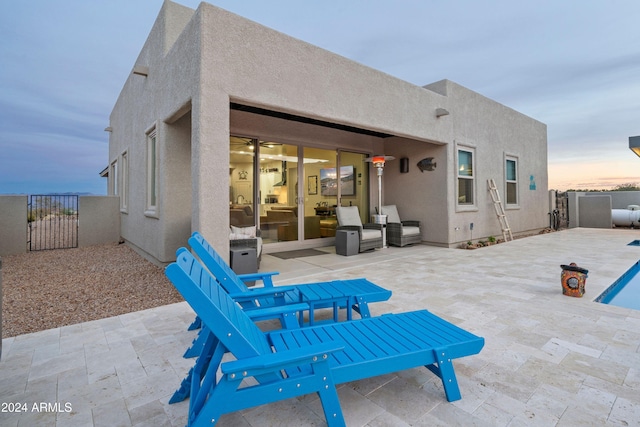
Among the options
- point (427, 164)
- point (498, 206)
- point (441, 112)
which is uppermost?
point (441, 112)

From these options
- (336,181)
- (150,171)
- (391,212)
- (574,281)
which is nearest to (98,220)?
(150,171)

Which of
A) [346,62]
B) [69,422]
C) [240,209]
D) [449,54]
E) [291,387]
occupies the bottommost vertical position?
[69,422]

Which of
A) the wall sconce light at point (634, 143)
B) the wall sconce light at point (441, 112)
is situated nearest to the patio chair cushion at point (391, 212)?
the wall sconce light at point (441, 112)

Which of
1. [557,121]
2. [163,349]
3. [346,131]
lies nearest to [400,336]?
[163,349]

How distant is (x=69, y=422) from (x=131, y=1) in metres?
13.4

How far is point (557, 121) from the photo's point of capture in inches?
598

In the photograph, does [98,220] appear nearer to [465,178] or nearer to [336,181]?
[336,181]

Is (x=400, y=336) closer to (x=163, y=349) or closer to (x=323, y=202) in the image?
(x=163, y=349)

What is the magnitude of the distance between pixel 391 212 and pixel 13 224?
394 inches

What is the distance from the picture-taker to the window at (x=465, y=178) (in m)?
8.42

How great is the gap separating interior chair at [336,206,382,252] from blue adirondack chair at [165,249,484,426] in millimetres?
4743

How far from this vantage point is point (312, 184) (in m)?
7.91

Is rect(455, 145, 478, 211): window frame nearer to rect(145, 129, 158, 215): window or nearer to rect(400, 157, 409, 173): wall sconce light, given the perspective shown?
rect(400, 157, 409, 173): wall sconce light

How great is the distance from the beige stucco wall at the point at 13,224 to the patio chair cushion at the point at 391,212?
957 cm
